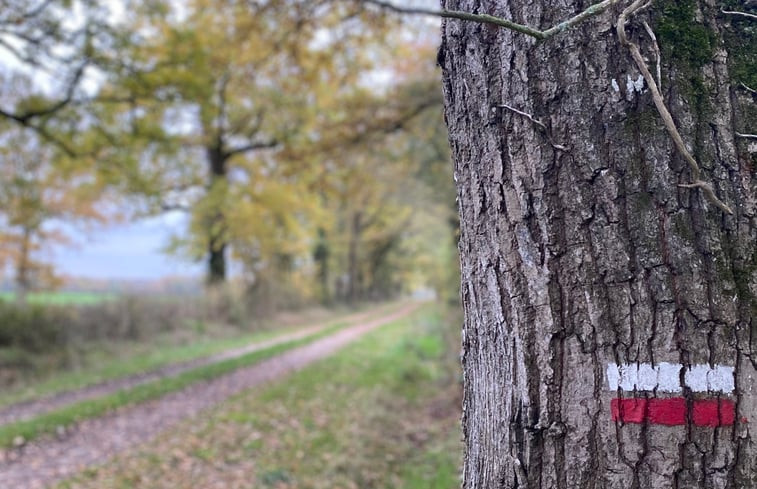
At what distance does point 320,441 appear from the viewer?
267 inches

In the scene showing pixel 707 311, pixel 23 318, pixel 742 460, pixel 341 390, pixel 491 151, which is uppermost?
pixel 491 151

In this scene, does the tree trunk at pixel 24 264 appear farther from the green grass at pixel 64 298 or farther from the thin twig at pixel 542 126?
the thin twig at pixel 542 126

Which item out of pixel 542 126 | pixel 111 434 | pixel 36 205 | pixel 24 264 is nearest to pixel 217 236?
pixel 24 264

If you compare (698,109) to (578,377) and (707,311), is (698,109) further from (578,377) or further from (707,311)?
(578,377)

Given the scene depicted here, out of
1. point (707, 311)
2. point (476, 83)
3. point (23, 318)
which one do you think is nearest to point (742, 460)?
point (707, 311)

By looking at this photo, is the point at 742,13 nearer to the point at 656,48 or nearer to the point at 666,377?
the point at 656,48

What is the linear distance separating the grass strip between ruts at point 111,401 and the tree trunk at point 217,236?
22.4 ft

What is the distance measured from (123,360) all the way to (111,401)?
4411 millimetres

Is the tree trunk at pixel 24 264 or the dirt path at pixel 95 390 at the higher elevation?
the tree trunk at pixel 24 264

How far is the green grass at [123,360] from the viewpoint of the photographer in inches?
386

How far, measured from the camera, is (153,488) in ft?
17.6

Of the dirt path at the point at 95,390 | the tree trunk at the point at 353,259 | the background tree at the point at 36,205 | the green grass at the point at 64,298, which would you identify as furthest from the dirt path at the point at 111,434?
the tree trunk at the point at 353,259

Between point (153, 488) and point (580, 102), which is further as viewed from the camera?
point (153, 488)

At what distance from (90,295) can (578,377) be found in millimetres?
15881
